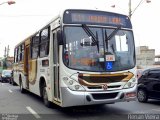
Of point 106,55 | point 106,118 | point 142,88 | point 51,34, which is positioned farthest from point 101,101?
point 142,88

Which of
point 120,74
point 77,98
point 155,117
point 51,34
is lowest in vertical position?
point 155,117

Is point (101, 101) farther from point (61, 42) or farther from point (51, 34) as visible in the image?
point (51, 34)

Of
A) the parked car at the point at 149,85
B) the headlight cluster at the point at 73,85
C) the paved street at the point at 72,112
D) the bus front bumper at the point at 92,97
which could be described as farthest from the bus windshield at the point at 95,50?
the parked car at the point at 149,85

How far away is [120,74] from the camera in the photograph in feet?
33.9

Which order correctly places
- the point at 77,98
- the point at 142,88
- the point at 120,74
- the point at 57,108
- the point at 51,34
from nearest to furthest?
the point at 77,98, the point at 120,74, the point at 51,34, the point at 57,108, the point at 142,88

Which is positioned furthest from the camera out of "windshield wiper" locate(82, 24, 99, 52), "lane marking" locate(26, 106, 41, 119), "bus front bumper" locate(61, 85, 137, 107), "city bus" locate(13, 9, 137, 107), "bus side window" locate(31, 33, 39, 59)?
"bus side window" locate(31, 33, 39, 59)

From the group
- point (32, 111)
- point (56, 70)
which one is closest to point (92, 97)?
point (56, 70)

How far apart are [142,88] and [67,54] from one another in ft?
18.7

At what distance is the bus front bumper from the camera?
9719 millimetres

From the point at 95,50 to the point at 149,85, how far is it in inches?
189

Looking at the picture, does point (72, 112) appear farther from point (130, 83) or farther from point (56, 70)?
point (130, 83)

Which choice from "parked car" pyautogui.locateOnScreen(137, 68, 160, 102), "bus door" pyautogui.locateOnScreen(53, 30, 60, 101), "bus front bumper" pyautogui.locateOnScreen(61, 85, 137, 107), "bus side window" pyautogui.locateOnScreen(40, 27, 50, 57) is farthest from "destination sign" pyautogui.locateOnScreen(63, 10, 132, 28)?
"parked car" pyautogui.locateOnScreen(137, 68, 160, 102)

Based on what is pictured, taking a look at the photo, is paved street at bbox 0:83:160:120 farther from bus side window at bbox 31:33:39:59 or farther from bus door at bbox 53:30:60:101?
bus side window at bbox 31:33:39:59

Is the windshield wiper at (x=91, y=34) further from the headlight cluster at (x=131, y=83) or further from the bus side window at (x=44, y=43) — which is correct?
the bus side window at (x=44, y=43)
